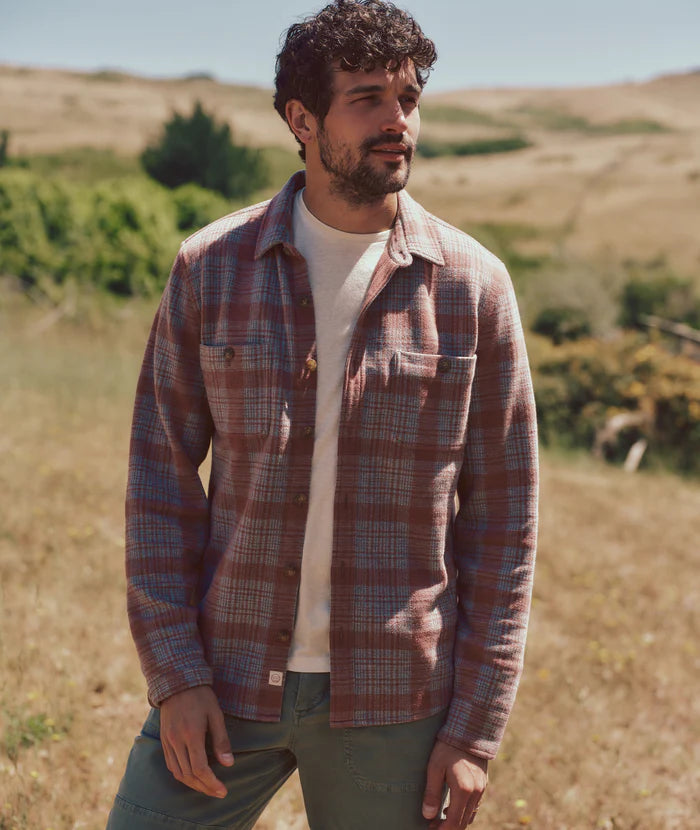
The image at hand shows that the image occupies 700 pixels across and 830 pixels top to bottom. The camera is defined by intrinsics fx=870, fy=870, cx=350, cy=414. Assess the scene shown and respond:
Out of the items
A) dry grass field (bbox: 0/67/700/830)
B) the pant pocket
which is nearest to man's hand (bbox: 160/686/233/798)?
the pant pocket

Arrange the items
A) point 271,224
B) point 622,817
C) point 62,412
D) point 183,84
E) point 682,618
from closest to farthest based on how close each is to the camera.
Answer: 1. point 271,224
2. point 622,817
3. point 682,618
4. point 62,412
5. point 183,84

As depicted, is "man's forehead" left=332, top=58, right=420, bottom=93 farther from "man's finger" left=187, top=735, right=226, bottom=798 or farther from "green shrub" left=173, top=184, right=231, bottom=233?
"green shrub" left=173, top=184, right=231, bottom=233

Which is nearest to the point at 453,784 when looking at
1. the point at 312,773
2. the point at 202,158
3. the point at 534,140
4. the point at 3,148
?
the point at 312,773

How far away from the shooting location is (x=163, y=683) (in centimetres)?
170

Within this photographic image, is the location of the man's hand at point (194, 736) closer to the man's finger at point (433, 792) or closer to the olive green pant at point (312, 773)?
the olive green pant at point (312, 773)

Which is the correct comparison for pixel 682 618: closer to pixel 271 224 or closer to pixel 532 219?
pixel 271 224

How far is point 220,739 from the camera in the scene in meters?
1.69

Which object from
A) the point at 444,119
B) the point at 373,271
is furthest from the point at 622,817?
the point at 444,119

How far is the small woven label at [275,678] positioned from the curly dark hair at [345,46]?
1113mm

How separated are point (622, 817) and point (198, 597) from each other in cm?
255

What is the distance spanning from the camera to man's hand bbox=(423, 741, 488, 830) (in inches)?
66.1

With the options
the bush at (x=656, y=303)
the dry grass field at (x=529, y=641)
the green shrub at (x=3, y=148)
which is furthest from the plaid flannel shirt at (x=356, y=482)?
the green shrub at (x=3, y=148)

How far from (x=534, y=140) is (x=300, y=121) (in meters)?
87.0

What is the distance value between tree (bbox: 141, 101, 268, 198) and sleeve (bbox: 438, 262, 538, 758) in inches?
1450
